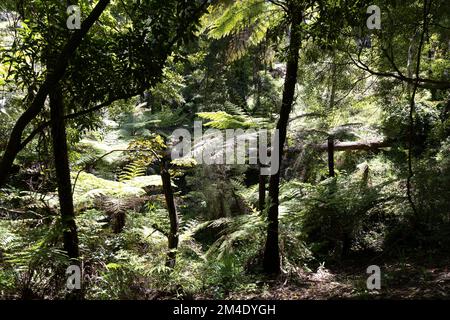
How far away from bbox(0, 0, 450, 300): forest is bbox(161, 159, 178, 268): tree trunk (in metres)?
0.02

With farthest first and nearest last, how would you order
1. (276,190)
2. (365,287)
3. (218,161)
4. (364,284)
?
(218,161) → (276,190) → (364,284) → (365,287)

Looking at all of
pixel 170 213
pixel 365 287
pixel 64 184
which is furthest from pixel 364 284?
pixel 64 184

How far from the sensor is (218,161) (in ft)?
25.3

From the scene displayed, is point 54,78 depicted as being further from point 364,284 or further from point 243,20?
point 364,284

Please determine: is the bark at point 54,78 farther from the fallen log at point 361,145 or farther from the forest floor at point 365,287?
the fallen log at point 361,145

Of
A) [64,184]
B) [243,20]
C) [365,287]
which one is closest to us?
[64,184]

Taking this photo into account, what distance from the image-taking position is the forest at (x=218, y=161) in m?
2.57

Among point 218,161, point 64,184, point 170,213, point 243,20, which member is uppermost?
point 243,20

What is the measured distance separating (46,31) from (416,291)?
12.5 ft

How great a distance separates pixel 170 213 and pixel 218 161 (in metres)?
3.36

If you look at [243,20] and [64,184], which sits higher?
[243,20]

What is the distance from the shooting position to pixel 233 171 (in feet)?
33.1

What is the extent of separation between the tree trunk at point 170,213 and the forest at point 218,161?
2cm

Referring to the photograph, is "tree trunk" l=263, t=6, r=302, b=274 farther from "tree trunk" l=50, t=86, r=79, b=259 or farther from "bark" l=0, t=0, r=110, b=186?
"bark" l=0, t=0, r=110, b=186
